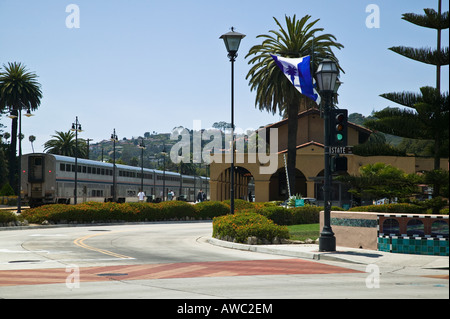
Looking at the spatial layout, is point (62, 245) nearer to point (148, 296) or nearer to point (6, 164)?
point (148, 296)

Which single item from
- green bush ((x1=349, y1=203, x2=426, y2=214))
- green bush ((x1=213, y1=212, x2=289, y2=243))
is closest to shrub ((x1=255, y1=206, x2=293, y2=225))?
green bush ((x1=349, y1=203, x2=426, y2=214))

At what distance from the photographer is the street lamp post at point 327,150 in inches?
686

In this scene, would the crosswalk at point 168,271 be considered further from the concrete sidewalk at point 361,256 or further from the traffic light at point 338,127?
the traffic light at point 338,127

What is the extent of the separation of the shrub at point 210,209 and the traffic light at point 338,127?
24168 millimetres

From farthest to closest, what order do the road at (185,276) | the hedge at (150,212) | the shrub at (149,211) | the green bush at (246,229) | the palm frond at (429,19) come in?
1. the shrub at (149,211)
2. the hedge at (150,212)
3. the green bush at (246,229)
4. the palm frond at (429,19)
5. the road at (185,276)

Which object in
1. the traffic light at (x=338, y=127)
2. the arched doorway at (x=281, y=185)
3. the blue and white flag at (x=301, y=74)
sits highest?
the blue and white flag at (x=301, y=74)

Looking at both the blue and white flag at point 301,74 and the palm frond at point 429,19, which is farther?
the blue and white flag at point 301,74

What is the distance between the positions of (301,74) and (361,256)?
20553mm

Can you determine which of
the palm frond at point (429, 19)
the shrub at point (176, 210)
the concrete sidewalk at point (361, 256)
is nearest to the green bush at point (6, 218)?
the shrub at point (176, 210)

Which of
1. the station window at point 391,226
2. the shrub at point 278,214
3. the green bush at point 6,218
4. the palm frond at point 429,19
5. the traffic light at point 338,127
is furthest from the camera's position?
the green bush at point 6,218

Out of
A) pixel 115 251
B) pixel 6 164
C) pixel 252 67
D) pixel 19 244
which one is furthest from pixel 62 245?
pixel 6 164

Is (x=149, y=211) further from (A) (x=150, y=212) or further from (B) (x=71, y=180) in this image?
(B) (x=71, y=180)

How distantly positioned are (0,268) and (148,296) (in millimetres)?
6080

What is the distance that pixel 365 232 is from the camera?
1839cm
